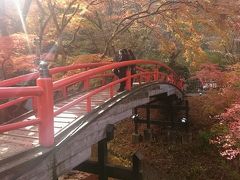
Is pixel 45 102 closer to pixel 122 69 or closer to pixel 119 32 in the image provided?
pixel 122 69

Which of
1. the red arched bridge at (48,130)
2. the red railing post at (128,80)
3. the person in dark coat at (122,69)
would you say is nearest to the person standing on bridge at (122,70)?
the person in dark coat at (122,69)

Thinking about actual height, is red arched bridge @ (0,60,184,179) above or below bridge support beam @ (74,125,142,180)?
above

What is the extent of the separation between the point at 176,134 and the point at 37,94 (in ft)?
44.4

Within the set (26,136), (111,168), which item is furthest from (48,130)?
(111,168)

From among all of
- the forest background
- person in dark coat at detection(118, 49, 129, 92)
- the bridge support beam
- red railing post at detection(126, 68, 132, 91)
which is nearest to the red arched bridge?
the bridge support beam

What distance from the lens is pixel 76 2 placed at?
1280 cm

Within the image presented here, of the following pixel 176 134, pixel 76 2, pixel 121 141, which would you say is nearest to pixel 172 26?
pixel 76 2

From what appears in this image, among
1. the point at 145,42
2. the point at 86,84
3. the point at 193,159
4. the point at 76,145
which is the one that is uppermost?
the point at 145,42

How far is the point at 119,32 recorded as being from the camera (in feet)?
48.0

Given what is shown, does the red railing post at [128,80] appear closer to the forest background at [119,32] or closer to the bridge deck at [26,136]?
the bridge deck at [26,136]

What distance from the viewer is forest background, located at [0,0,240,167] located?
39.1ft

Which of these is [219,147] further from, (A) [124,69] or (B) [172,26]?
(A) [124,69]

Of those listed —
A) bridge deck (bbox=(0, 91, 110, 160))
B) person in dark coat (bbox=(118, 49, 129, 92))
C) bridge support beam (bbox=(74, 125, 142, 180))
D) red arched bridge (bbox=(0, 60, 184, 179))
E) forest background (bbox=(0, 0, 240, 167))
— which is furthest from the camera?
forest background (bbox=(0, 0, 240, 167))

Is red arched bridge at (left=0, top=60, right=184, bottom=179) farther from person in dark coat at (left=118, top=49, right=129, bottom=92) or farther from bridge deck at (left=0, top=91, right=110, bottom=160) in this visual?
person in dark coat at (left=118, top=49, right=129, bottom=92)
